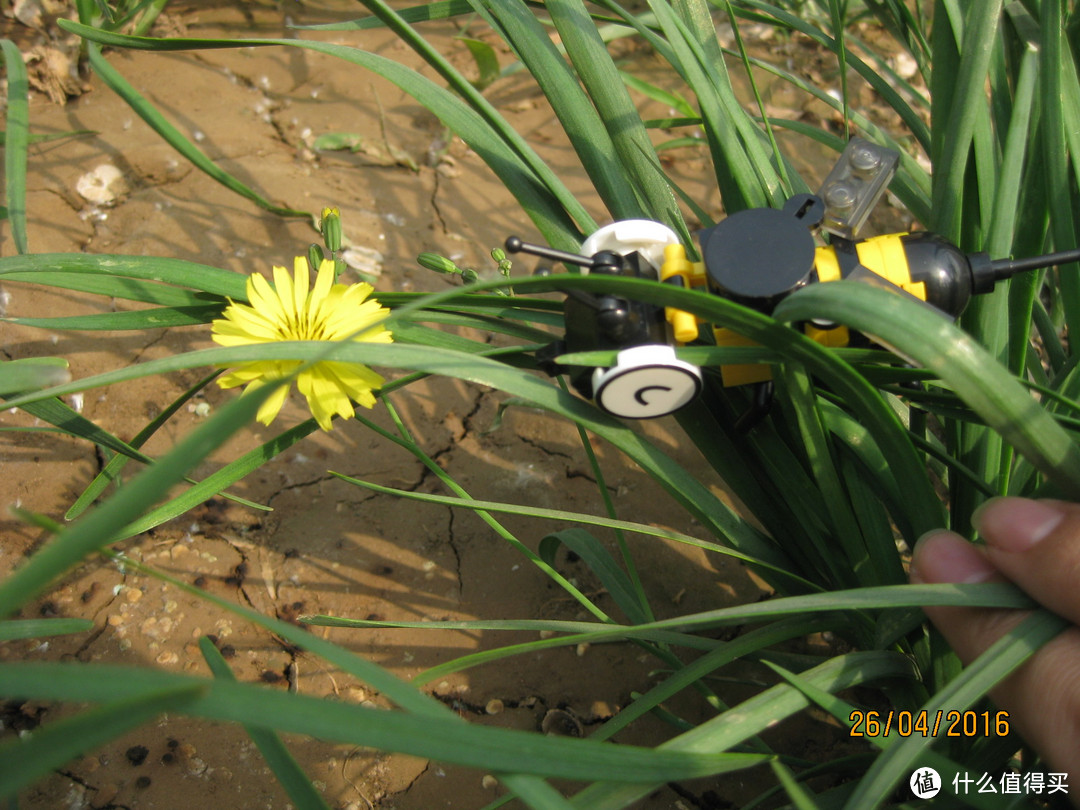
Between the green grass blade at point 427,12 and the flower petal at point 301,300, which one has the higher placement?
the green grass blade at point 427,12

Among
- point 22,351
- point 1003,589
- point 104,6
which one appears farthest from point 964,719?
point 104,6

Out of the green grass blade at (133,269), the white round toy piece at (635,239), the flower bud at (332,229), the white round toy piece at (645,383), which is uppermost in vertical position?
the flower bud at (332,229)

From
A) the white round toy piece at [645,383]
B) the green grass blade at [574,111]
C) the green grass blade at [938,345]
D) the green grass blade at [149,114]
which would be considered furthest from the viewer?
the green grass blade at [149,114]

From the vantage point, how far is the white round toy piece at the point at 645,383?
682 mm

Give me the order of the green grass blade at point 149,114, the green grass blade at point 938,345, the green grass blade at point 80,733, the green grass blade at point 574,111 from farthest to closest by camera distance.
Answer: the green grass blade at point 149,114 → the green grass blade at point 574,111 → the green grass blade at point 938,345 → the green grass blade at point 80,733

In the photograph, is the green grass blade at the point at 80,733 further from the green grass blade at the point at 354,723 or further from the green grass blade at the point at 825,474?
the green grass blade at the point at 825,474

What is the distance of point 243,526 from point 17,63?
2.88ft

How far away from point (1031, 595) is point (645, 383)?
1.37ft

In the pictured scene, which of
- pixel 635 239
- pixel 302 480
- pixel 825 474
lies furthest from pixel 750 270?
pixel 302 480

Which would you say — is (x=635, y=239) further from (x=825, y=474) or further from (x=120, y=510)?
(x=120, y=510)

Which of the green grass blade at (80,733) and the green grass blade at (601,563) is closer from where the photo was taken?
the green grass blade at (80,733)

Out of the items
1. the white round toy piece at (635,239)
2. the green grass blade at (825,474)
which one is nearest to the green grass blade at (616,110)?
the white round toy piece at (635,239)

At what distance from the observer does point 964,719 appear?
0.78 m
